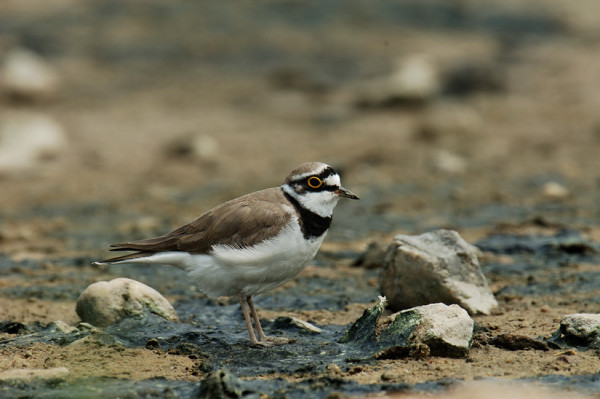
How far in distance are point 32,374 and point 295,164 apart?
876cm

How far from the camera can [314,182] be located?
6805 mm

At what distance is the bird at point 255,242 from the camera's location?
6438mm

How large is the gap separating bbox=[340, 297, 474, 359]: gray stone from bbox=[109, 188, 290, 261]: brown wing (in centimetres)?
107

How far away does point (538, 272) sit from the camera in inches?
332

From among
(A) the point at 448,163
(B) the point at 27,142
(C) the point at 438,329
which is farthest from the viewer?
(B) the point at 27,142

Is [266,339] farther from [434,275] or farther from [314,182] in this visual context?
[434,275]

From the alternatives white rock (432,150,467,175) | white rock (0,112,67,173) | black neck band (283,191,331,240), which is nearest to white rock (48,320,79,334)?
black neck band (283,191,331,240)

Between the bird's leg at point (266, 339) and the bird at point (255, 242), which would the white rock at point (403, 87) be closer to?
the bird at point (255, 242)

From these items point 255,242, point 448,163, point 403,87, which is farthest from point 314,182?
point 403,87

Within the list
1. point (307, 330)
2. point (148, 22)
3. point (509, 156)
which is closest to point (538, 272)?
point (307, 330)

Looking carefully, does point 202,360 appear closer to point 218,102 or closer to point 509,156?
point 509,156

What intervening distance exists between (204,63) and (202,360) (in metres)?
12.8

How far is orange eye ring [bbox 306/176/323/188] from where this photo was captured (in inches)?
267

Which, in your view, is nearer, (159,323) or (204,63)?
(159,323)
